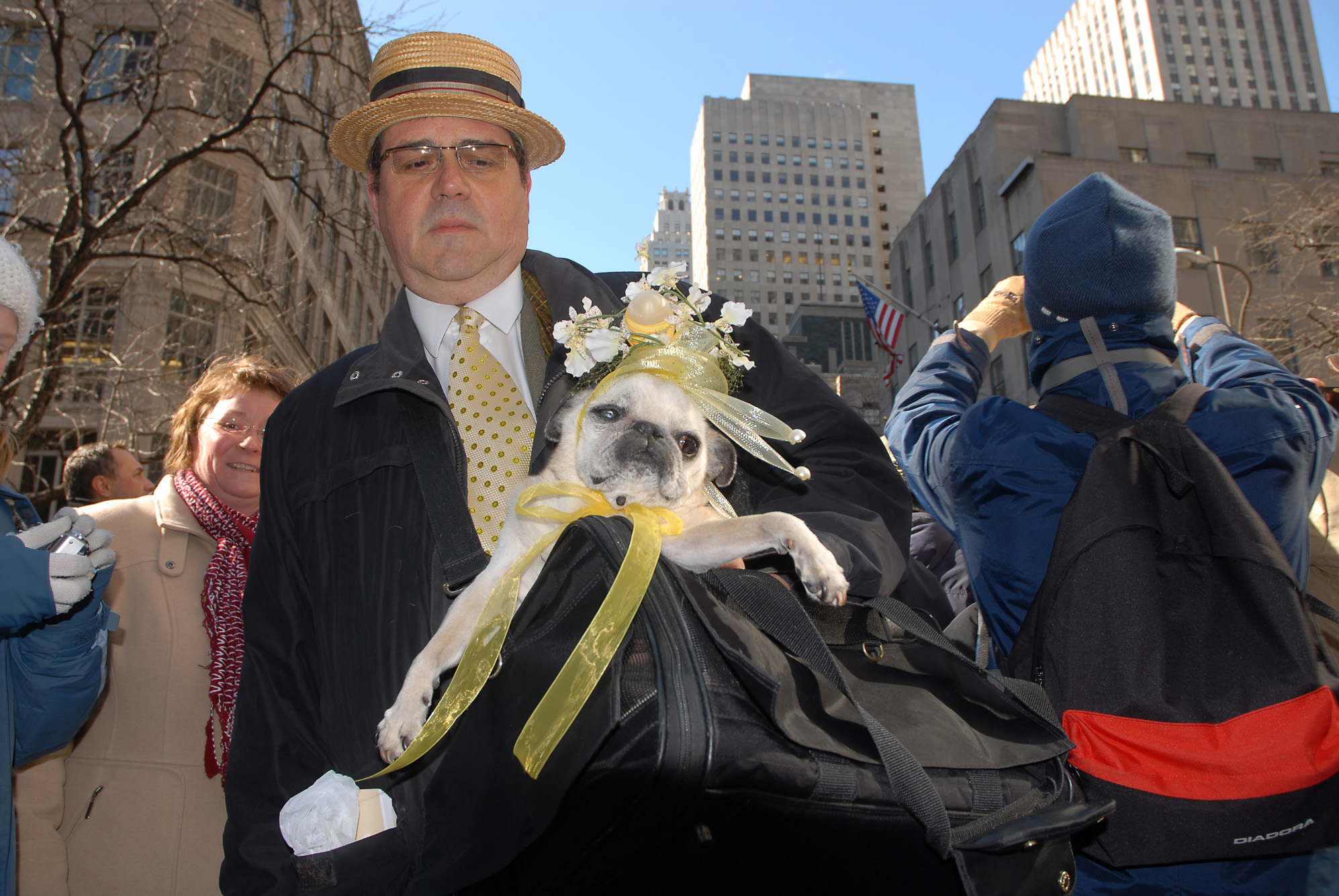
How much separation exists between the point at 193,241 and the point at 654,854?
12308 mm

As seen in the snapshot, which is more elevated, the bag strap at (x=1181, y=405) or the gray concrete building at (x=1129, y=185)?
the gray concrete building at (x=1129, y=185)

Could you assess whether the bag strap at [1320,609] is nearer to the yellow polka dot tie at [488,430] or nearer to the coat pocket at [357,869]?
the yellow polka dot tie at [488,430]

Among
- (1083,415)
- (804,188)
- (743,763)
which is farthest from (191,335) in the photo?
(804,188)

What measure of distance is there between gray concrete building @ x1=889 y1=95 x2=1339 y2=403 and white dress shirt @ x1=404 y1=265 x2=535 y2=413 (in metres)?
34.6

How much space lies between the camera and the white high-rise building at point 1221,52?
414 ft

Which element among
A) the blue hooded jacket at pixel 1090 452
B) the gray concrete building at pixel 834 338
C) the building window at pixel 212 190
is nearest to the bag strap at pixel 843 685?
the blue hooded jacket at pixel 1090 452

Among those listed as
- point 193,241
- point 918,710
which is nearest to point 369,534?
point 918,710

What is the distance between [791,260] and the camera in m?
139

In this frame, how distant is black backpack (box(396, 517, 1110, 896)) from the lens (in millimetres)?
1439

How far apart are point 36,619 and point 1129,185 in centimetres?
4255

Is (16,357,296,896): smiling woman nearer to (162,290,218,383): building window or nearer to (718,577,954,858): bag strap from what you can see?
(718,577,954,858): bag strap

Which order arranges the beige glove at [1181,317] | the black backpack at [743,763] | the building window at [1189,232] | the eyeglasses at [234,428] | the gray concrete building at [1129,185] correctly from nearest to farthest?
the black backpack at [743,763] → the beige glove at [1181,317] → the eyeglasses at [234,428] → the gray concrete building at [1129,185] → the building window at [1189,232]

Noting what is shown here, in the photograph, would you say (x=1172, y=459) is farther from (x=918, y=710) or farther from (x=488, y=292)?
(x=488, y=292)

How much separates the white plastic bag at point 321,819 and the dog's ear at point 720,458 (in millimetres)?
1360
